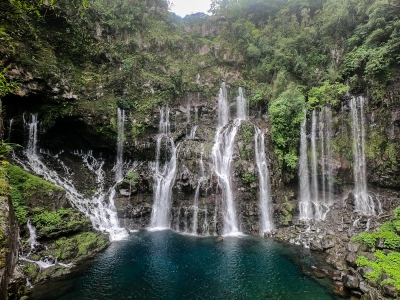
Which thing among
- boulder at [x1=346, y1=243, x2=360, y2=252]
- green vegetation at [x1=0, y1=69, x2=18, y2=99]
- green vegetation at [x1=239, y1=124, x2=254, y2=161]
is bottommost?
boulder at [x1=346, y1=243, x2=360, y2=252]

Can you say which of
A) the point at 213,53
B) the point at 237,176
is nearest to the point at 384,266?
the point at 237,176

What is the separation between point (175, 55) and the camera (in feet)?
112

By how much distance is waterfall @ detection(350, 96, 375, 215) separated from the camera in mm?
20844

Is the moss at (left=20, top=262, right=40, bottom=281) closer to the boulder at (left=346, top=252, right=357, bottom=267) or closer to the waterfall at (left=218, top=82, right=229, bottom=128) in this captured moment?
the boulder at (left=346, top=252, right=357, bottom=267)

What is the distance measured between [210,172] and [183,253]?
335 inches

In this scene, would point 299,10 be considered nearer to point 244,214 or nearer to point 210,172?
point 210,172

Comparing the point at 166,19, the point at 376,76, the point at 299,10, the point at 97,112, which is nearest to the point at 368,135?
the point at 376,76

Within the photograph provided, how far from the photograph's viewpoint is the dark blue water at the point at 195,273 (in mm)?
11141

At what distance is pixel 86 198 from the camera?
2073 cm

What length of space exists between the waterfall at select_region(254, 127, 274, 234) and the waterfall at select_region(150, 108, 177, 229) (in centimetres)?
841

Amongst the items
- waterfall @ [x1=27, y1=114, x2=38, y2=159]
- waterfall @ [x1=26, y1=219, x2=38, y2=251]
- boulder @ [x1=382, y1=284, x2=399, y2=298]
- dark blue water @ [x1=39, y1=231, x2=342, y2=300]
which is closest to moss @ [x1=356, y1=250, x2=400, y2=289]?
boulder @ [x1=382, y1=284, x2=399, y2=298]

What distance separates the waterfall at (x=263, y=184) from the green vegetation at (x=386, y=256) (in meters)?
6.78

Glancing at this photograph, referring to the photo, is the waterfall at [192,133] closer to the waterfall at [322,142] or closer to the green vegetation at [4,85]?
the waterfall at [322,142]

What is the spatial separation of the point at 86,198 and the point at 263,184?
52.8 ft
